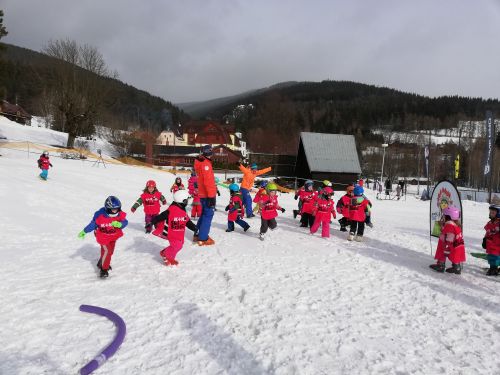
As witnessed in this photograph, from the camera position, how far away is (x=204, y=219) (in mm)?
7301

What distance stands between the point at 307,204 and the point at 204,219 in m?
4.02

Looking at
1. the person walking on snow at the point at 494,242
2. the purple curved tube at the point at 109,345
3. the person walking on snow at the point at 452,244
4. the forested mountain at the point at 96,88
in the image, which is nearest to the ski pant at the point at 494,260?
the person walking on snow at the point at 494,242

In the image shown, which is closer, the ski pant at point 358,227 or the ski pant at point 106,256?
the ski pant at point 106,256

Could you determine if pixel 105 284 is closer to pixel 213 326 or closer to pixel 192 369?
pixel 213 326

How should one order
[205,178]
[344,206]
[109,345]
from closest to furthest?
[109,345]
[205,178]
[344,206]

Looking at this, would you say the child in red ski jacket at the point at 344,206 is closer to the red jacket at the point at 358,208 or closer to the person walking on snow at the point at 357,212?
the person walking on snow at the point at 357,212

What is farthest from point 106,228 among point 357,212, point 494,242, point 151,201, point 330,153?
point 330,153

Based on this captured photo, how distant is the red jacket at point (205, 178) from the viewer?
7102 mm

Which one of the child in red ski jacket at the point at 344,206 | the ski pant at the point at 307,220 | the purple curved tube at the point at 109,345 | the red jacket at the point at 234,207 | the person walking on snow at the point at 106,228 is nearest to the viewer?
the purple curved tube at the point at 109,345

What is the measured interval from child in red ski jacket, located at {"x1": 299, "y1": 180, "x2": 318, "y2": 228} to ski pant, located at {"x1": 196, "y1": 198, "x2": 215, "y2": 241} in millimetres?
3880

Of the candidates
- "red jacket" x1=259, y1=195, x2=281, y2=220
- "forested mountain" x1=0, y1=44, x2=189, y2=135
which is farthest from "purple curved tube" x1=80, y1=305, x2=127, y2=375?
"forested mountain" x1=0, y1=44, x2=189, y2=135

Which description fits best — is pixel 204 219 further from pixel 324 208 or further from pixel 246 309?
pixel 324 208

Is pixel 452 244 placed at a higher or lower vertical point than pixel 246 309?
higher

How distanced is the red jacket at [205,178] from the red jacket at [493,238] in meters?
5.30
